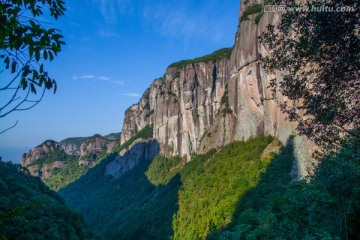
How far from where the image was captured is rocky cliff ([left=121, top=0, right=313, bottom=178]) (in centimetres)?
4844

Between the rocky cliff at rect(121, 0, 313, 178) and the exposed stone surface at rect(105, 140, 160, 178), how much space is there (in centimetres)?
1110

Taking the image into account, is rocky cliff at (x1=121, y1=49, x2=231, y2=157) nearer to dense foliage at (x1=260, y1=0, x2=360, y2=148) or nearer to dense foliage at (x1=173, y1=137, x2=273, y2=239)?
dense foliage at (x1=173, y1=137, x2=273, y2=239)

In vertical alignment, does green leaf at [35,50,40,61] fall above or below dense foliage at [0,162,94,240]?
above

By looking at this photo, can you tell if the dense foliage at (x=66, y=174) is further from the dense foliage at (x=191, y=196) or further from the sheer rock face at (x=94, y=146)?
the dense foliage at (x=191, y=196)

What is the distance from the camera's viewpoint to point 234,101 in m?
63.6

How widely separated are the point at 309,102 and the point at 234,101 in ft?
188

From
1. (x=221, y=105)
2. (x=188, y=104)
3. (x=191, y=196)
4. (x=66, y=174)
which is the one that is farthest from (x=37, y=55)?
(x=66, y=174)

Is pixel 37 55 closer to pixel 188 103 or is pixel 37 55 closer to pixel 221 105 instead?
pixel 221 105

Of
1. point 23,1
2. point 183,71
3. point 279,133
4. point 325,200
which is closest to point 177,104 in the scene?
point 183,71

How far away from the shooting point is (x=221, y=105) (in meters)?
82.6

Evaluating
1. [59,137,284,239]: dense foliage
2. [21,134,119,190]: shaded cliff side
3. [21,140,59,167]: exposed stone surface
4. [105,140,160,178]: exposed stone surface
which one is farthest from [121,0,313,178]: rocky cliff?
[21,140,59,167]: exposed stone surface

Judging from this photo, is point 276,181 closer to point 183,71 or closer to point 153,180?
point 183,71

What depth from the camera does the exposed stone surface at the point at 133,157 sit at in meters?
128

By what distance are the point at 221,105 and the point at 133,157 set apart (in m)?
67.6
